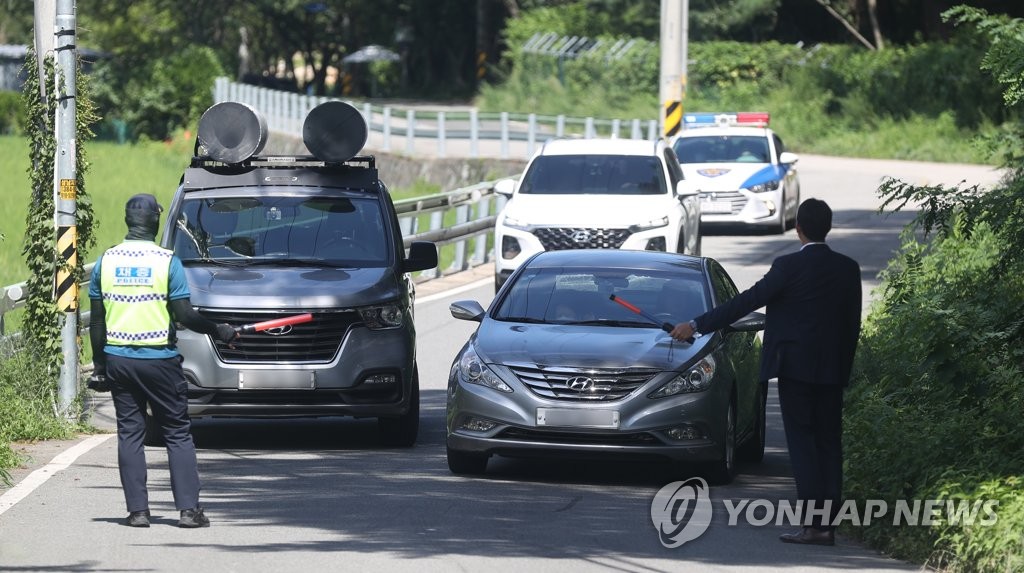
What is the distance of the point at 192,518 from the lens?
9.14 m

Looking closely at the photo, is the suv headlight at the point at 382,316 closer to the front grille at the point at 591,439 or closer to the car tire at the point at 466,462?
the car tire at the point at 466,462

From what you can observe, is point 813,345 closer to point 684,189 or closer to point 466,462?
point 466,462

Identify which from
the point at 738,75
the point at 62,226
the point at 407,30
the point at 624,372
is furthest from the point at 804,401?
the point at 407,30

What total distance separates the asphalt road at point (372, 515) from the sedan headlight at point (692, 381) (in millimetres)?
622

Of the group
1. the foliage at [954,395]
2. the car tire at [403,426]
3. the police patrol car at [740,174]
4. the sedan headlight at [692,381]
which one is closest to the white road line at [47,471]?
the car tire at [403,426]

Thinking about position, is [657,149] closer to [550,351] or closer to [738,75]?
[550,351]

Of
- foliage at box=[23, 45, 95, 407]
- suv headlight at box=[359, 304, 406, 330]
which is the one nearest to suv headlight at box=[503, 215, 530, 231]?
foliage at box=[23, 45, 95, 407]

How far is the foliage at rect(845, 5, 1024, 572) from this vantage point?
8586 millimetres

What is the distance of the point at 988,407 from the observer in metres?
10.8

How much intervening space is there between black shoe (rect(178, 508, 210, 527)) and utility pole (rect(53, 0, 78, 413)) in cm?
428

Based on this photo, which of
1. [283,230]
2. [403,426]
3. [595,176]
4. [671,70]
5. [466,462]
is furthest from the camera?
[671,70]

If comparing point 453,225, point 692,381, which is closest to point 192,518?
point 692,381

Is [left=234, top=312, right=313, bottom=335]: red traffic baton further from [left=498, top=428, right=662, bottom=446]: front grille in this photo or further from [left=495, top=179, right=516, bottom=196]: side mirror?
[left=495, top=179, right=516, bottom=196]: side mirror

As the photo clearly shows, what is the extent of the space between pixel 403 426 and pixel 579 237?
7.48 m
